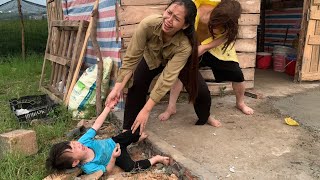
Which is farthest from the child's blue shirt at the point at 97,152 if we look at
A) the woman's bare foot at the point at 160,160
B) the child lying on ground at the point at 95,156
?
the woman's bare foot at the point at 160,160

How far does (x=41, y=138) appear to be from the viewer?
3441 millimetres

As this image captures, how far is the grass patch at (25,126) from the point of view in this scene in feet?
8.75

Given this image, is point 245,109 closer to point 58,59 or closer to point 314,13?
point 314,13

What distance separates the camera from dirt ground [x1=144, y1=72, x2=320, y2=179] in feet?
8.38

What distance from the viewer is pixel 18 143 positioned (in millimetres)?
2918

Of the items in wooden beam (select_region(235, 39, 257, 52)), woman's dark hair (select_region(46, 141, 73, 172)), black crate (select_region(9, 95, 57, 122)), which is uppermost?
wooden beam (select_region(235, 39, 257, 52))

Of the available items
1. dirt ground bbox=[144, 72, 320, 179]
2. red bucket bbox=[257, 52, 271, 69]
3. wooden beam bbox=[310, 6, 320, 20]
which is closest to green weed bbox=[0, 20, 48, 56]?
red bucket bbox=[257, 52, 271, 69]

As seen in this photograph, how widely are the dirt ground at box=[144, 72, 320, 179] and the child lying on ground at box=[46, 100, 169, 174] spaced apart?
1.31ft

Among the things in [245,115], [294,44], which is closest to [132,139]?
[245,115]

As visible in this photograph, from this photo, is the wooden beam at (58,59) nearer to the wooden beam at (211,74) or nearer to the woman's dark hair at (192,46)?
the wooden beam at (211,74)

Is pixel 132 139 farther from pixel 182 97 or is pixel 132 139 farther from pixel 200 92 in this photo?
pixel 182 97

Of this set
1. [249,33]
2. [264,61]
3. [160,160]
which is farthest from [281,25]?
[160,160]

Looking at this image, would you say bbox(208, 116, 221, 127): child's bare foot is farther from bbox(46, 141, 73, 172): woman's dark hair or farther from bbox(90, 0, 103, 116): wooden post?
bbox(46, 141, 73, 172): woman's dark hair

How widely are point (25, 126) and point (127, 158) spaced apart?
1.65 metres
